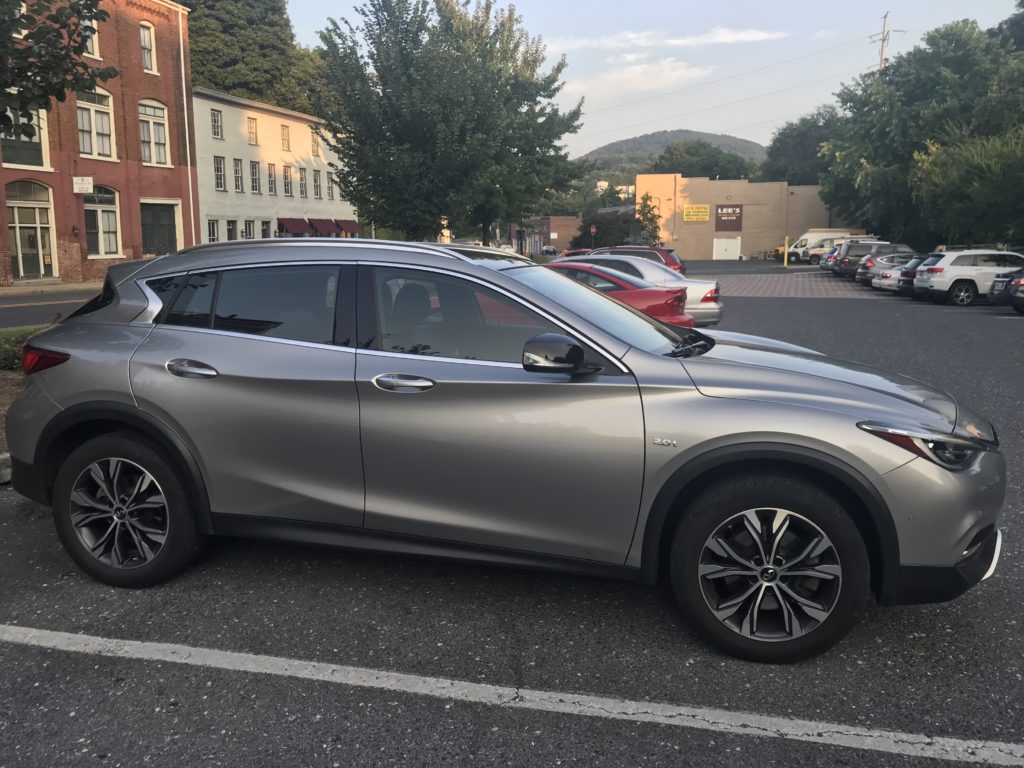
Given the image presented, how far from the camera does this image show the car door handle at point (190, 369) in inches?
157

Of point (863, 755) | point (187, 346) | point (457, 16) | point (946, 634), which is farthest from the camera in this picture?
point (457, 16)

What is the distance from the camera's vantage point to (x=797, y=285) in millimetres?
35750

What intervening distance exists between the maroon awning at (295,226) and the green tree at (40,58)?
40.7 meters

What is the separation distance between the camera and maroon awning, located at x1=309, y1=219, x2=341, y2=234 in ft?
167

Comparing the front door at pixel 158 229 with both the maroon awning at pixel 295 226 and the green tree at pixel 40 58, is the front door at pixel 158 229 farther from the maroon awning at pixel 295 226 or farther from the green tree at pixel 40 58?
the green tree at pixel 40 58

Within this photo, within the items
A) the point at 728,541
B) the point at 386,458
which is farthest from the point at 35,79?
the point at 728,541

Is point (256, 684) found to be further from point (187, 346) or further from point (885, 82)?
point (885, 82)

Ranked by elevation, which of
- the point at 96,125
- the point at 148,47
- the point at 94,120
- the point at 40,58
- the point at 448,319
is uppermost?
the point at 148,47

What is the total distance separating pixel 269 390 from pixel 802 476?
2.31 metres

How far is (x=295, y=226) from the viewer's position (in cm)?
4869

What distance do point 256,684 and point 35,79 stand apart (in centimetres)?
729

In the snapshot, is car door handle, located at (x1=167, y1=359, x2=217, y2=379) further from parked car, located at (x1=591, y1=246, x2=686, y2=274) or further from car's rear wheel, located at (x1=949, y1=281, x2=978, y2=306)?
car's rear wheel, located at (x1=949, y1=281, x2=978, y2=306)

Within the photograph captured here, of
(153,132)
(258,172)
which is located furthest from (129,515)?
(258,172)

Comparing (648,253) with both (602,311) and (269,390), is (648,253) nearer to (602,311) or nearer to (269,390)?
(602,311)
